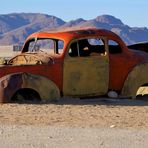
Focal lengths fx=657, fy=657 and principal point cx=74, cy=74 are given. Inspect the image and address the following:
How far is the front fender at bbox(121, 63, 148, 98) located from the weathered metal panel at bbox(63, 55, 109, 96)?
0.53 meters

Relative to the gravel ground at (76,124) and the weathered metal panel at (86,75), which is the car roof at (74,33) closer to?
the weathered metal panel at (86,75)

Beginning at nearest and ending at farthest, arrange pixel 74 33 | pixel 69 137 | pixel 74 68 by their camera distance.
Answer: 1. pixel 69 137
2. pixel 74 68
3. pixel 74 33

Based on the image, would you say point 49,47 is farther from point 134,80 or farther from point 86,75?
point 134,80

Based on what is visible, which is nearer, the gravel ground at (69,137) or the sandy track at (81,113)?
the gravel ground at (69,137)

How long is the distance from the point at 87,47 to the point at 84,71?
A: 2.95 feet

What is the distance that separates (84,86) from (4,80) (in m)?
1.86

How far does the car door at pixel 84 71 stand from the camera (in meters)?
13.9

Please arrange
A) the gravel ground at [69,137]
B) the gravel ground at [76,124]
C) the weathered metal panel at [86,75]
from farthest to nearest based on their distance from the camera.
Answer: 1. the weathered metal panel at [86,75]
2. the gravel ground at [76,124]
3. the gravel ground at [69,137]

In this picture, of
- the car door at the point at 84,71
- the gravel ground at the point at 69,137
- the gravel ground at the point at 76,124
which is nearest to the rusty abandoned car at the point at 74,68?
the car door at the point at 84,71

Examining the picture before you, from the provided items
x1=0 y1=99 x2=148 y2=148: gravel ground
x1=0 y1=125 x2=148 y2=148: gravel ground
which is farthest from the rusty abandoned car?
x1=0 y1=125 x2=148 y2=148: gravel ground

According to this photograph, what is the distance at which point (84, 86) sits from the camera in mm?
14211

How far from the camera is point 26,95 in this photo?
14141 mm

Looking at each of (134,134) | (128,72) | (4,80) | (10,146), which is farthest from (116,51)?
(10,146)

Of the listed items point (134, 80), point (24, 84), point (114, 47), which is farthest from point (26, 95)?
point (134, 80)
